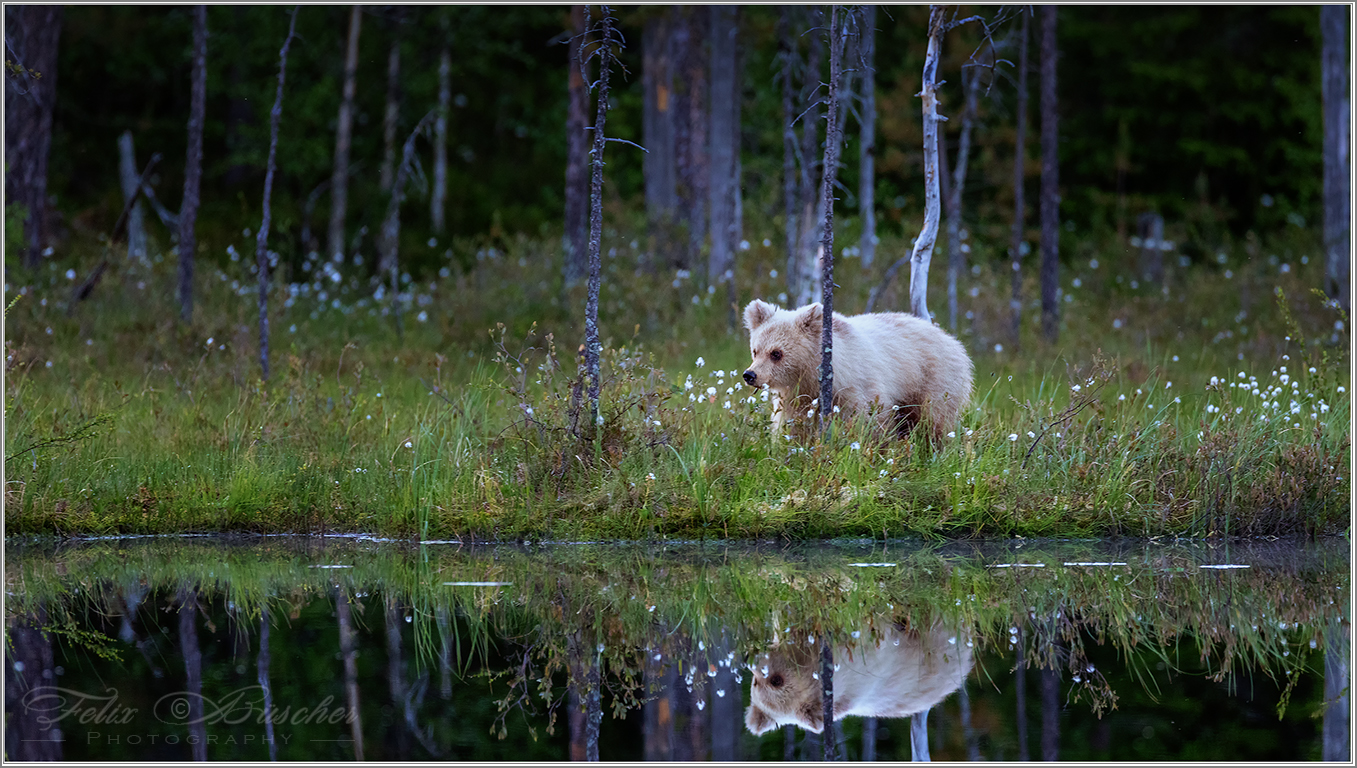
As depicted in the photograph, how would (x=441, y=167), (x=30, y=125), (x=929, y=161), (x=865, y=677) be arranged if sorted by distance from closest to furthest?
(x=865, y=677)
(x=929, y=161)
(x=30, y=125)
(x=441, y=167)

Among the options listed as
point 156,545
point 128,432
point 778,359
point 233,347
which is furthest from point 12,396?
point 778,359

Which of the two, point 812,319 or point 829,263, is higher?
point 829,263

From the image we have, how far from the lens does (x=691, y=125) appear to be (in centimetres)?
1875

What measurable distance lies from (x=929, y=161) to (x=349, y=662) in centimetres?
608

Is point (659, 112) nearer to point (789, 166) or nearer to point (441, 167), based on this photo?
point (789, 166)

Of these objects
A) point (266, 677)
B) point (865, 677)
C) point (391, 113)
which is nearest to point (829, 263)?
point (865, 677)

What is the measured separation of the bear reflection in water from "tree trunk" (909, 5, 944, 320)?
4.42m

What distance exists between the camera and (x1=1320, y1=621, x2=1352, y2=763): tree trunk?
4777 mm

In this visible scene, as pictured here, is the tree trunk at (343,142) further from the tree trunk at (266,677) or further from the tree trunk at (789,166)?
the tree trunk at (266,677)

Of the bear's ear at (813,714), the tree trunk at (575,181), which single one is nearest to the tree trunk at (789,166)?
the tree trunk at (575,181)

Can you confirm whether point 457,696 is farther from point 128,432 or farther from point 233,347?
point 233,347

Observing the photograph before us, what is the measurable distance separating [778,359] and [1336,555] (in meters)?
3.81

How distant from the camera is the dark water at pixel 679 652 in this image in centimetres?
484
